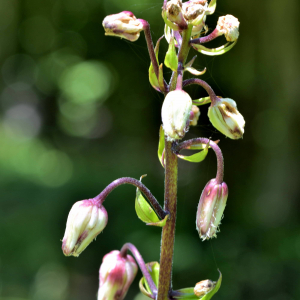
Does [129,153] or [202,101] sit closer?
[202,101]

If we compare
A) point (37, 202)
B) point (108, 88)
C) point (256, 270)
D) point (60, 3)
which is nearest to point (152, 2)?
point (108, 88)

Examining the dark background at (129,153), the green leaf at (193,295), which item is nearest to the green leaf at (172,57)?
the green leaf at (193,295)

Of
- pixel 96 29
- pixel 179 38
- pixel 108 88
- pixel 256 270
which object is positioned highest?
pixel 179 38

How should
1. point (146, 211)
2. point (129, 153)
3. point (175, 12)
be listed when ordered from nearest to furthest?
point (175, 12) < point (146, 211) < point (129, 153)

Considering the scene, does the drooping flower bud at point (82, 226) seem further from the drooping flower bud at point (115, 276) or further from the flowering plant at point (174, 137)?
the drooping flower bud at point (115, 276)

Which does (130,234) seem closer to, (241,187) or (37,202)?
(37,202)

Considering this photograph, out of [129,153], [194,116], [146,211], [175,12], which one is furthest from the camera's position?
[129,153]

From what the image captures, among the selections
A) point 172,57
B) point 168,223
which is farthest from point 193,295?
point 172,57

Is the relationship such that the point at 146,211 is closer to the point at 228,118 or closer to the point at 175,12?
the point at 228,118
